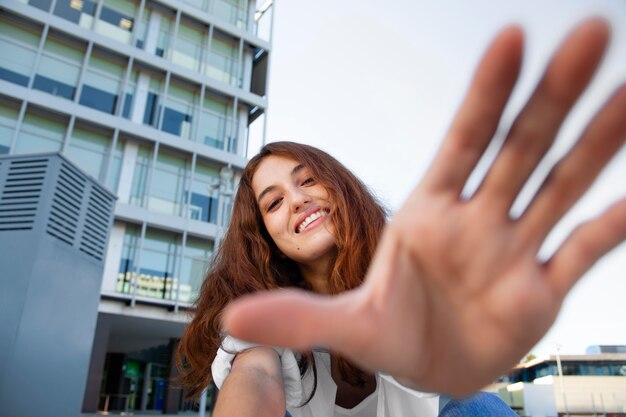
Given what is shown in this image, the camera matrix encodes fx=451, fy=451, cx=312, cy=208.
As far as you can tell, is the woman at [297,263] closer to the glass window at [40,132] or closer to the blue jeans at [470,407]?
the blue jeans at [470,407]

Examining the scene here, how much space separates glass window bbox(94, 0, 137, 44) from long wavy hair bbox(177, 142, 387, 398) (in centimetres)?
1369

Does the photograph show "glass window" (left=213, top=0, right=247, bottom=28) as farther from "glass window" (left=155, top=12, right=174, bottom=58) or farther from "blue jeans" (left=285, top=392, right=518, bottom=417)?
"blue jeans" (left=285, top=392, right=518, bottom=417)

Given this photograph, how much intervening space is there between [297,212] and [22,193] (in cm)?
415

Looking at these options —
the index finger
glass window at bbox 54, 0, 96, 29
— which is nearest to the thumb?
the index finger

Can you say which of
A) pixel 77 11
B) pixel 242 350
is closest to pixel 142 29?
pixel 77 11

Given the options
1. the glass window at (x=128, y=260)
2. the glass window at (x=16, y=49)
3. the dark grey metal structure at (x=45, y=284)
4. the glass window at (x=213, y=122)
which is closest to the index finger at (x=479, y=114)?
the dark grey metal structure at (x=45, y=284)

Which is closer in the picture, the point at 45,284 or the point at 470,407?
the point at 470,407

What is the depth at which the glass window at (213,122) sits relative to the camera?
14.5 meters

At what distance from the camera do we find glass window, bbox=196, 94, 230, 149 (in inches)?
569

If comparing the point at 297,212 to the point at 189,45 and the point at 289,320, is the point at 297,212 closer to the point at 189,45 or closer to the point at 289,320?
the point at 289,320

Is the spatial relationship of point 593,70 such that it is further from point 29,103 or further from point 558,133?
point 29,103

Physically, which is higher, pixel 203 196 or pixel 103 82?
pixel 103 82

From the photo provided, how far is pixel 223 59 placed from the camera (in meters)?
15.5

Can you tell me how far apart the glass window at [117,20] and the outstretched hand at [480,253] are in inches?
602
